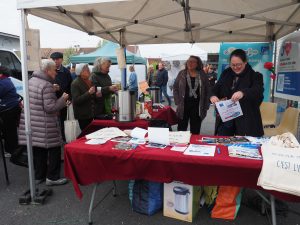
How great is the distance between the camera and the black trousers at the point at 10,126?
13.3 feet

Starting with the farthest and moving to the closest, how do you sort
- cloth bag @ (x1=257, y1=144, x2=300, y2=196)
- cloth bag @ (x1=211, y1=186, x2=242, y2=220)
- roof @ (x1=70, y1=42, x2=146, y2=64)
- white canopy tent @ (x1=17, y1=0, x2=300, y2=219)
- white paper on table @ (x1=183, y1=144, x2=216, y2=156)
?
roof @ (x1=70, y1=42, x2=146, y2=64)
white canopy tent @ (x1=17, y1=0, x2=300, y2=219)
cloth bag @ (x1=211, y1=186, x2=242, y2=220)
white paper on table @ (x1=183, y1=144, x2=216, y2=156)
cloth bag @ (x1=257, y1=144, x2=300, y2=196)

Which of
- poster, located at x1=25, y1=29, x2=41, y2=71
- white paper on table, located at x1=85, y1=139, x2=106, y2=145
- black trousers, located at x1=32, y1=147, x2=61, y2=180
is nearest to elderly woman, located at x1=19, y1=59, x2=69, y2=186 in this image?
black trousers, located at x1=32, y1=147, x2=61, y2=180

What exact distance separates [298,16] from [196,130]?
214 centimetres

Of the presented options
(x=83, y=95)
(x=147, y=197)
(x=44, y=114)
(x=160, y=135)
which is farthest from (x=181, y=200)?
(x=83, y=95)

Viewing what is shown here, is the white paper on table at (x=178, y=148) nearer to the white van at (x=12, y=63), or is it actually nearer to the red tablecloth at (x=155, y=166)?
the red tablecloth at (x=155, y=166)

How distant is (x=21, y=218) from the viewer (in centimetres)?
265

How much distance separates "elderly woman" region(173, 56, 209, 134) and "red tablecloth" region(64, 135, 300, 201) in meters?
1.77

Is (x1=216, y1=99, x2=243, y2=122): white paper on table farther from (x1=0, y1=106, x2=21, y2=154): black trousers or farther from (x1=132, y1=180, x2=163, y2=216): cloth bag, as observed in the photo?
(x1=0, y1=106, x2=21, y2=154): black trousers

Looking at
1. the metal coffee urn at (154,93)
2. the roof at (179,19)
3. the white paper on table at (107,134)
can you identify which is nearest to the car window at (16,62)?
the roof at (179,19)

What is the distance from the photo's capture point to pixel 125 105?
3.16 m

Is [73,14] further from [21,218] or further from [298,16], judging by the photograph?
[298,16]

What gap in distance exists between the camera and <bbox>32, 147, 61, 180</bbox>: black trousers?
324cm

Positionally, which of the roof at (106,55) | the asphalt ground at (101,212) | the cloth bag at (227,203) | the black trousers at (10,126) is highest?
the roof at (106,55)

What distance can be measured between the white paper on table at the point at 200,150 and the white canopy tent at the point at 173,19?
5.34ft
